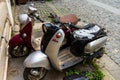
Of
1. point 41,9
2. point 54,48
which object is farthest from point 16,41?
point 41,9

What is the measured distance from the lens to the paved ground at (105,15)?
376 centimetres

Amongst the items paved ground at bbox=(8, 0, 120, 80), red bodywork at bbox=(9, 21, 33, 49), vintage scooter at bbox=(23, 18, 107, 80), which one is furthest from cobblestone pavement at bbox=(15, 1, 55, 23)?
vintage scooter at bbox=(23, 18, 107, 80)

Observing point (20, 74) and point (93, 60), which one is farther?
point (93, 60)

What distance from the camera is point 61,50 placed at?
3.29 metres

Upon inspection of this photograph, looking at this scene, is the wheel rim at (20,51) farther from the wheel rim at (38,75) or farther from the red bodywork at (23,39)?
the wheel rim at (38,75)

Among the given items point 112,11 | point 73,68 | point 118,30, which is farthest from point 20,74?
point 112,11

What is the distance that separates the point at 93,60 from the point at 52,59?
40.9 inches

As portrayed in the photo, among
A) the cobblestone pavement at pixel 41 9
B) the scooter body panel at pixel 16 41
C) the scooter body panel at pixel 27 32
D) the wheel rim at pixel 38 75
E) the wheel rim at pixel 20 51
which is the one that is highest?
the scooter body panel at pixel 27 32

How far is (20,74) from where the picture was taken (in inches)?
133

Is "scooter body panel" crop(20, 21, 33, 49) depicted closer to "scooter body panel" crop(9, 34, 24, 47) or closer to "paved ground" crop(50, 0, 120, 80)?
"scooter body panel" crop(9, 34, 24, 47)

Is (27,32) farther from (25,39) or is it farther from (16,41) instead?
(16,41)

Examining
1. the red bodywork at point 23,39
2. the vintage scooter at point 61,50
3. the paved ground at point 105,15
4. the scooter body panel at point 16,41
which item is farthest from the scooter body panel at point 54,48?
the paved ground at point 105,15

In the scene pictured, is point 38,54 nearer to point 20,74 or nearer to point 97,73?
point 20,74

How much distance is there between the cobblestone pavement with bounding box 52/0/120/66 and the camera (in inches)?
164
